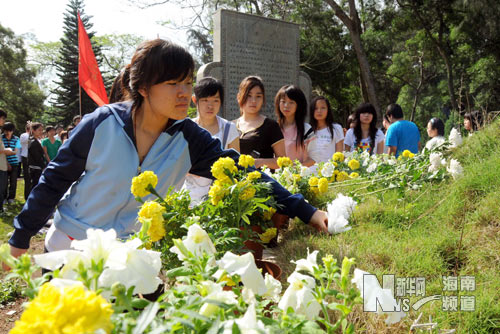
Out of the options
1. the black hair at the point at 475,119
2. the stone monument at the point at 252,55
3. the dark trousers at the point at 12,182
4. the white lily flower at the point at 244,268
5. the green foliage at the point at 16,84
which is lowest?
the dark trousers at the point at 12,182

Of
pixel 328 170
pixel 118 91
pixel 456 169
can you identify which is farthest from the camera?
pixel 328 170

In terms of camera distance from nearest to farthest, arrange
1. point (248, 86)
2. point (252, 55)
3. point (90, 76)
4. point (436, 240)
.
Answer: point (436, 240) < point (248, 86) < point (90, 76) < point (252, 55)

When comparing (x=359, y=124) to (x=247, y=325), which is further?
(x=359, y=124)

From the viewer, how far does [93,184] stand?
1.47 meters

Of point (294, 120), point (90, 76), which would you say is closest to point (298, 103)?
A: point (294, 120)

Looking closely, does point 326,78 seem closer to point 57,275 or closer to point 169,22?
point 169,22

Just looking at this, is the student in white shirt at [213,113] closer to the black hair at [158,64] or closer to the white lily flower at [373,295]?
the black hair at [158,64]

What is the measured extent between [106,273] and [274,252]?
1647mm

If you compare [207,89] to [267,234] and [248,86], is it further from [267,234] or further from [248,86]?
[267,234]

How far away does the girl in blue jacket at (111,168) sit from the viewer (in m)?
1.43

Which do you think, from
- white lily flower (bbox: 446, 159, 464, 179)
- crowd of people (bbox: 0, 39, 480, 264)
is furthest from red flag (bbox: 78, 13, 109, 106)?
white lily flower (bbox: 446, 159, 464, 179)

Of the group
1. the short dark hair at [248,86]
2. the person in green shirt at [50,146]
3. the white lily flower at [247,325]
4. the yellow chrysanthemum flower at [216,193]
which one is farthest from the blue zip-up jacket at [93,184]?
the person in green shirt at [50,146]

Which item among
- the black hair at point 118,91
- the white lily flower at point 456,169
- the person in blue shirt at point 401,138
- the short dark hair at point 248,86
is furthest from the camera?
the person in blue shirt at point 401,138

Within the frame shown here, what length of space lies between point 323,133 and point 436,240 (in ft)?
8.66
